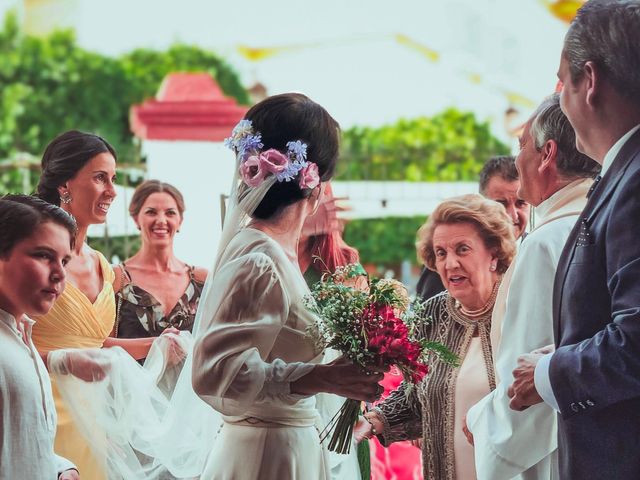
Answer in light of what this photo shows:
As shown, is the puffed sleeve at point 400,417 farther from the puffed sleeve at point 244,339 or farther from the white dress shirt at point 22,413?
the white dress shirt at point 22,413

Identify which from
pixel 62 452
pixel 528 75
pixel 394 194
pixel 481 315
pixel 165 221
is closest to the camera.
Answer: pixel 481 315

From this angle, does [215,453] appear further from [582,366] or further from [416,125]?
[416,125]

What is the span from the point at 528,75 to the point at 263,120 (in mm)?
31584

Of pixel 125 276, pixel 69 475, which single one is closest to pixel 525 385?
pixel 69 475

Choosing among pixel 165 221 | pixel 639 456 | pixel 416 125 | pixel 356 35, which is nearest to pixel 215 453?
pixel 639 456

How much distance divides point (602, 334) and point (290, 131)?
1.13 metres

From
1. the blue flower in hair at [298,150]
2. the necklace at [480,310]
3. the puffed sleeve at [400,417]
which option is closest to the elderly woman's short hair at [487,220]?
the necklace at [480,310]

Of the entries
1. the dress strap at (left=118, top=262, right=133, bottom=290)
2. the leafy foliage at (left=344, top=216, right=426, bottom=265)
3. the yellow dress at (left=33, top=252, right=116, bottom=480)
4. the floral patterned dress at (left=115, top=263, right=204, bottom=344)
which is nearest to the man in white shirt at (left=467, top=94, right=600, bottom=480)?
the yellow dress at (left=33, top=252, right=116, bottom=480)

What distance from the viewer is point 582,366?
2.44 metres

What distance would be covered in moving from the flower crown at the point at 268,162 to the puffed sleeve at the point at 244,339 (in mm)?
261

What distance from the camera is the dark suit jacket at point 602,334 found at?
2385 millimetres

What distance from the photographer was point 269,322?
2.90 m

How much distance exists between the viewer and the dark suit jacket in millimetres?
2385

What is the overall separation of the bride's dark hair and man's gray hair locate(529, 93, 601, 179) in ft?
2.11
